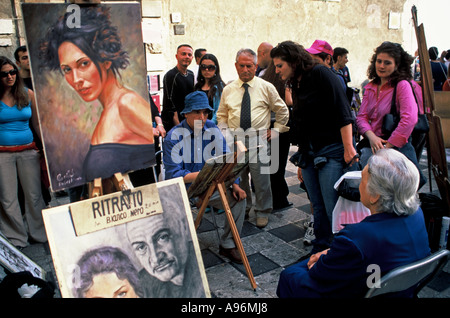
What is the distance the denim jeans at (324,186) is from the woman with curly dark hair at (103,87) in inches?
51.1

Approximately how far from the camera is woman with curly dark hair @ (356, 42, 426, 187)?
2.78m

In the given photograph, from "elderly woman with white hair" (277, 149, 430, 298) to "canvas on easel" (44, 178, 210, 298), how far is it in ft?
2.14

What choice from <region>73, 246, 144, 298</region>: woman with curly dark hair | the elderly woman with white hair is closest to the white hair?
the elderly woman with white hair

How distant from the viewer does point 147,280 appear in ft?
5.68

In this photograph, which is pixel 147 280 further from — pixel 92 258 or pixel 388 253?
pixel 388 253

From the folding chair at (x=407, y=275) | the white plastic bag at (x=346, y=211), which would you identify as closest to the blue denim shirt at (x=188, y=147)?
the white plastic bag at (x=346, y=211)

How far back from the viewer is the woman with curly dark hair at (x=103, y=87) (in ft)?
5.34

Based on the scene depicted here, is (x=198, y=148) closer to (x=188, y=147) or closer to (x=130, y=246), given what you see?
(x=188, y=147)

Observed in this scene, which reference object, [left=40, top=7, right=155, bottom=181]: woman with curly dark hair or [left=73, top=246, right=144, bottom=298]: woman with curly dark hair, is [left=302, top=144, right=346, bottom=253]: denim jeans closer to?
[left=40, top=7, right=155, bottom=181]: woman with curly dark hair

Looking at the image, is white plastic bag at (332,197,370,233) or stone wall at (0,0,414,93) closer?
white plastic bag at (332,197,370,233)

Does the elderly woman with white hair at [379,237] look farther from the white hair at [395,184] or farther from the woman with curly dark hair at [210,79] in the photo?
the woman with curly dark hair at [210,79]

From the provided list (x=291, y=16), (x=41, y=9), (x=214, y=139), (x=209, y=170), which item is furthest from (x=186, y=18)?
(x=41, y=9)

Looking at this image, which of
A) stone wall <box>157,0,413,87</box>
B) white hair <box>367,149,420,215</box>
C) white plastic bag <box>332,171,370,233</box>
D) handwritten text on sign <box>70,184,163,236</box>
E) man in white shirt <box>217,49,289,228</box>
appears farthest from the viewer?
stone wall <box>157,0,413,87</box>

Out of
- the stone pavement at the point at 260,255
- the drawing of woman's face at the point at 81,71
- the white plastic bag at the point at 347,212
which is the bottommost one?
the stone pavement at the point at 260,255
